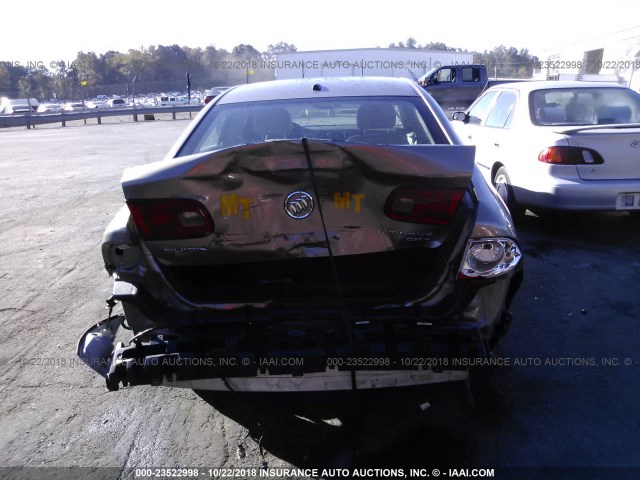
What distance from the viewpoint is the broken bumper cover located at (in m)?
2.28

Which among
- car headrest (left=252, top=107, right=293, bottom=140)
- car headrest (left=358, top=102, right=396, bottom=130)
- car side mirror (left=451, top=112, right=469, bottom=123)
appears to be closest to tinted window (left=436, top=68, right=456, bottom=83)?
car side mirror (left=451, top=112, right=469, bottom=123)

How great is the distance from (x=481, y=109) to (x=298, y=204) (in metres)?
5.77

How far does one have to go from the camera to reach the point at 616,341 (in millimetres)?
3592

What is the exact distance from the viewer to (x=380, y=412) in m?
2.97

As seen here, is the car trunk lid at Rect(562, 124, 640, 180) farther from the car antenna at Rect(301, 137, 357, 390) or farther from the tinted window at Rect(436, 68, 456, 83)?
the tinted window at Rect(436, 68, 456, 83)

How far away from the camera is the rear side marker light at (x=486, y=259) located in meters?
2.43

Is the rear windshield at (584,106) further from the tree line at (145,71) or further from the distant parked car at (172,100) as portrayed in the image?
the distant parked car at (172,100)

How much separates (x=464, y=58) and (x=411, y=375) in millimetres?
37803

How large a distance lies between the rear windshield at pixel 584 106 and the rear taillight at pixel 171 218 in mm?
4580

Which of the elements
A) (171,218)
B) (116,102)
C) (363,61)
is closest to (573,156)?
(171,218)

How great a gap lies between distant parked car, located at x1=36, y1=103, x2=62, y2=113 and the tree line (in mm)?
1488

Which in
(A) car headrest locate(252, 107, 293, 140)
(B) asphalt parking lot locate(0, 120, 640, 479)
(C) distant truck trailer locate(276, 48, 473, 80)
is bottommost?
(B) asphalt parking lot locate(0, 120, 640, 479)

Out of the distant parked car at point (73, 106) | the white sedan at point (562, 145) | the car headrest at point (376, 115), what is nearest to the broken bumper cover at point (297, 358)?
the car headrest at point (376, 115)

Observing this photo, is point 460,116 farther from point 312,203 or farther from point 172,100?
point 172,100
